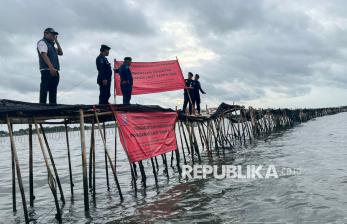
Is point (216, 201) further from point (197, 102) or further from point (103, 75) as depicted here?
point (197, 102)

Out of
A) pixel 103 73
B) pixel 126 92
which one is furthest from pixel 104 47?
pixel 126 92

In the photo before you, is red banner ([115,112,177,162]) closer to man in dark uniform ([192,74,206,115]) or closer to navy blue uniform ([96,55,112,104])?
navy blue uniform ([96,55,112,104])

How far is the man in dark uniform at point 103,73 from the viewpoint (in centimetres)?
1069

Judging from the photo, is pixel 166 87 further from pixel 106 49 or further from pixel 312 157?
pixel 312 157

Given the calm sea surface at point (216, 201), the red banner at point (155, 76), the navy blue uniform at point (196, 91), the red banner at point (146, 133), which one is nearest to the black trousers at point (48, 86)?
the red banner at point (146, 133)

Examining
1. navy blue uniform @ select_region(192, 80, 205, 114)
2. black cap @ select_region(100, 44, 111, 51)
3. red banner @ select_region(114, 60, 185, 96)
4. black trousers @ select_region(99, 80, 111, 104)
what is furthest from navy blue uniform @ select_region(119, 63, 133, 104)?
navy blue uniform @ select_region(192, 80, 205, 114)

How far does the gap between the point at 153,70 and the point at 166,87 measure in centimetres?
87

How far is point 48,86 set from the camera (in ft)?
30.1

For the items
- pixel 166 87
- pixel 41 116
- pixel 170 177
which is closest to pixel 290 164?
pixel 170 177

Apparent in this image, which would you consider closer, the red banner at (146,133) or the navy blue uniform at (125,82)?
the red banner at (146,133)

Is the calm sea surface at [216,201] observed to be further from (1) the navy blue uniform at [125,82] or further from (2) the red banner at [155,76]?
(2) the red banner at [155,76]

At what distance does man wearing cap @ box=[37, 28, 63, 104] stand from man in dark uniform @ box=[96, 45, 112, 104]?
1.58 meters

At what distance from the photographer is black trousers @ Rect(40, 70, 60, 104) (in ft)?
29.7

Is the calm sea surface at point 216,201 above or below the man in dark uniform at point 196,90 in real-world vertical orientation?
below
